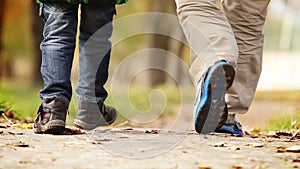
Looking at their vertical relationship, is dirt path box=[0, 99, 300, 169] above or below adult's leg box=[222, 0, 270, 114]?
below

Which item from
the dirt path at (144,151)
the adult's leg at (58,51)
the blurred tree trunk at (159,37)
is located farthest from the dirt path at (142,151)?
the blurred tree trunk at (159,37)

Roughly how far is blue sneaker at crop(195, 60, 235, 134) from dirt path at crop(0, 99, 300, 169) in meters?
0.14

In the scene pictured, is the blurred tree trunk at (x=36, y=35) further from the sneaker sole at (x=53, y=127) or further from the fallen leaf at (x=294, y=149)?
the fallen leaf at (x=294, y=149)

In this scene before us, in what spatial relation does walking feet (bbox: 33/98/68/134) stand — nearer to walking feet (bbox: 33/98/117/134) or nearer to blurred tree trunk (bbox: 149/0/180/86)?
walking feet (bbox: 33/98/117/134)

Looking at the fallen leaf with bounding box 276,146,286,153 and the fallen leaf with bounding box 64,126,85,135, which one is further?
the fallen leaf with bounding box 64,126,85,135

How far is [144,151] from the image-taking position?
320 cm

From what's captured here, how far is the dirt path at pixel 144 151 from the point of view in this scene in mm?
2881

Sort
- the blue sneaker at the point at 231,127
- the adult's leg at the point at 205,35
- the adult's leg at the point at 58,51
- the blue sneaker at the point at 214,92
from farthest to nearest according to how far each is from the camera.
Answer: the blue sneaker at the point at 231,127
the adult's leg at the point at 58,51
the adult's leg at the point at 205,35
the blue sneaker at the point at 214,92

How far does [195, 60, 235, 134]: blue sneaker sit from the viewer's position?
3.50 m

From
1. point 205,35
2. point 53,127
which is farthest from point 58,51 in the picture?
point 205,35

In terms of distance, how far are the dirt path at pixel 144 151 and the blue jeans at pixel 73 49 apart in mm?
324

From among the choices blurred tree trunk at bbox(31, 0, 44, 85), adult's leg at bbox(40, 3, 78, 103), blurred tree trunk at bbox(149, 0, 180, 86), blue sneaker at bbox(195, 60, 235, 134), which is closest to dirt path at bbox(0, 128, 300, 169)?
blue sneaker at bbox(195, 60, 235, 134)

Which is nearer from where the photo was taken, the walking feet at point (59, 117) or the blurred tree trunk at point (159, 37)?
the walking feet at point (59, 117)

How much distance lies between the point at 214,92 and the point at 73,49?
37.5 inches
